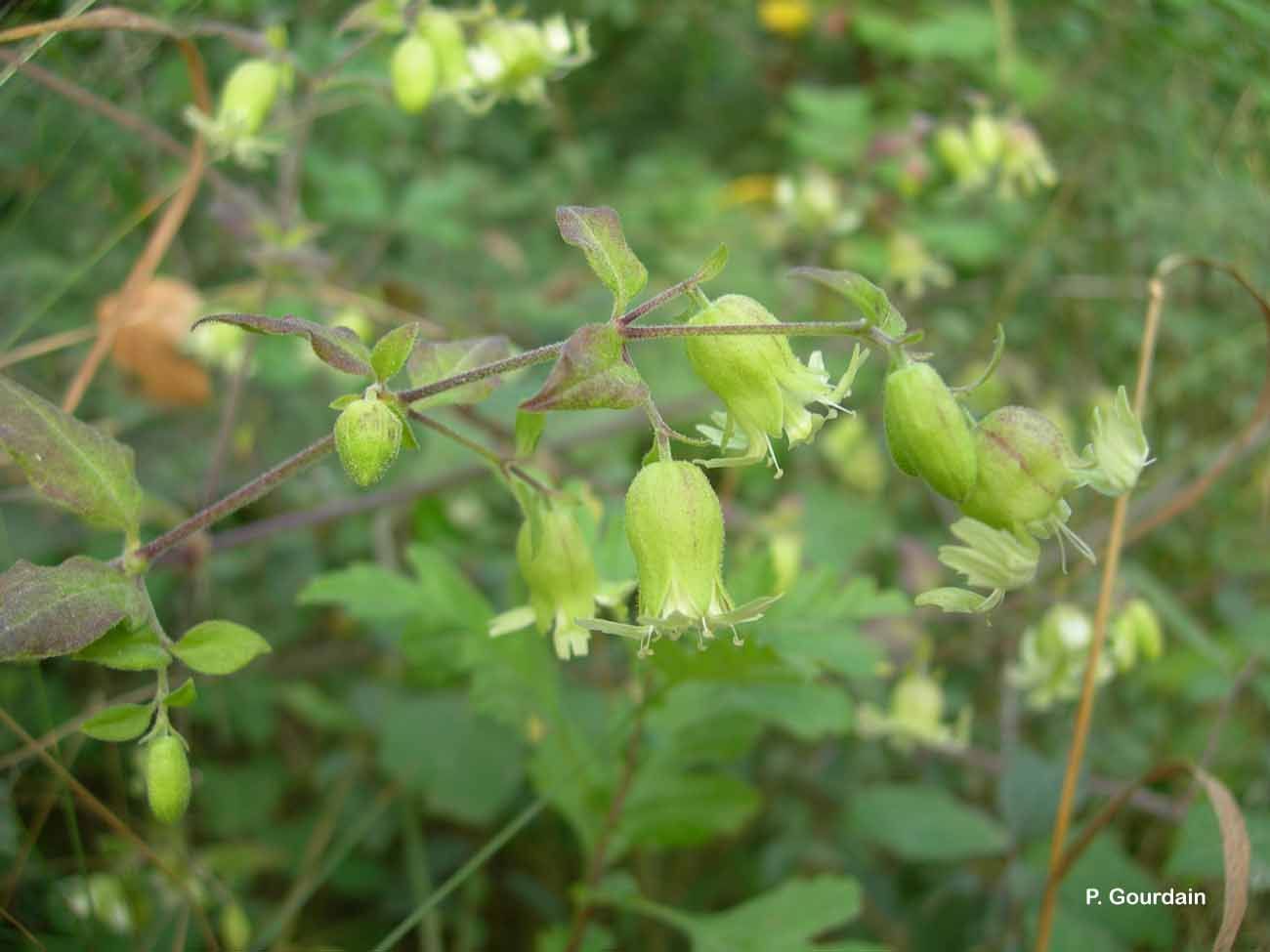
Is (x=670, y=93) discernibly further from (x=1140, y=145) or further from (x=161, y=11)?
(x=161, y=11)

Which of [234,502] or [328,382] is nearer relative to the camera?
[234,502]

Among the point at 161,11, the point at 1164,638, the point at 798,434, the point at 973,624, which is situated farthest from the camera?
the point at 1164,638

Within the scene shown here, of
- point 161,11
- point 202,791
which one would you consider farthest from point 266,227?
point 202,791

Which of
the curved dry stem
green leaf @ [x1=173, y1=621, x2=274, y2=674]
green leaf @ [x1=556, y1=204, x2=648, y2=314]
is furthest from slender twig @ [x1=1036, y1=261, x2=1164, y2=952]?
green leaf @ [x1=173, y1=621, x2=274, y2=674]

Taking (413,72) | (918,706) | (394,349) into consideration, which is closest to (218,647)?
(394,349)

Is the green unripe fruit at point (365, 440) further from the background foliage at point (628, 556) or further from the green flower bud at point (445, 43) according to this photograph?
the green flower bud at point (445, 43)

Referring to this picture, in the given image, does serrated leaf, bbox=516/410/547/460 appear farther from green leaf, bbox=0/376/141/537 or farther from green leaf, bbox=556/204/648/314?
green leaf, bbox=0/376/141/537
